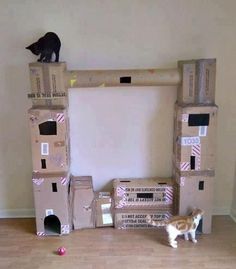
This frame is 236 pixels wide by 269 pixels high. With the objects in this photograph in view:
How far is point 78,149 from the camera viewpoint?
307cm

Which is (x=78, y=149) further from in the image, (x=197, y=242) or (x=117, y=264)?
(x=197, y=242)

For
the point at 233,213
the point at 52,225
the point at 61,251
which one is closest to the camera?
→ the point at 61,251

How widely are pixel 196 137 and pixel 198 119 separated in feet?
0.50

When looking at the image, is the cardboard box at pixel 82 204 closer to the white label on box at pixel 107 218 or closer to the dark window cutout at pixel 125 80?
the white label on box at pixel 107 218

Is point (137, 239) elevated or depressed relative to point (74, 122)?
depressed

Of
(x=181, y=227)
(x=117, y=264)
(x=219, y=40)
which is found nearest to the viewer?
(x=117, y=264)

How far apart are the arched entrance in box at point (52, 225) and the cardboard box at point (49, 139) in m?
0.51

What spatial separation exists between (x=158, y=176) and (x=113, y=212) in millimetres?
558

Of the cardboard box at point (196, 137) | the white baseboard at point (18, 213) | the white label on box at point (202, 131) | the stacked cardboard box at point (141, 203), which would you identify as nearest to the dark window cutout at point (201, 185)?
the cardboard box at point (196, 137)

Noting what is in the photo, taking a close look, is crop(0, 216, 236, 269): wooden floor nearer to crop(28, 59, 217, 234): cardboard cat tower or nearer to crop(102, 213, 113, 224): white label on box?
crop(102, 213, 113, 224): white label on box

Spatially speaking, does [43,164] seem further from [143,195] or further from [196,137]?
[196,137]

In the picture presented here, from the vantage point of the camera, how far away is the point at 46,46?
2.64 m

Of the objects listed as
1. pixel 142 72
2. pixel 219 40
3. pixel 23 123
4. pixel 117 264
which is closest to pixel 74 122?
pixel 23 123

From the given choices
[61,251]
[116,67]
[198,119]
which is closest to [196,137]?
[198,119]
